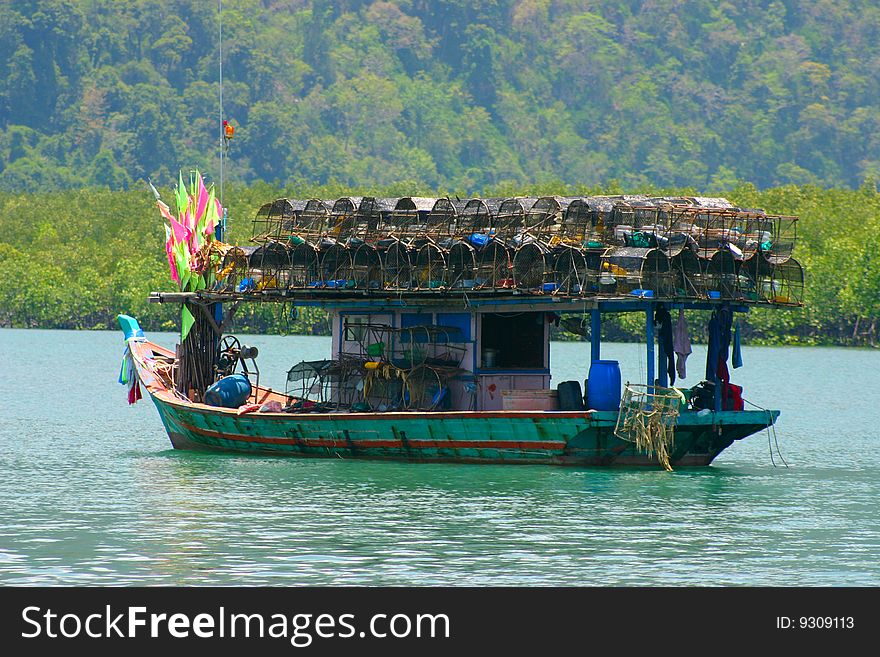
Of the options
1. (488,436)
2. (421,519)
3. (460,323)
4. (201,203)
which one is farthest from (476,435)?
(201,203)

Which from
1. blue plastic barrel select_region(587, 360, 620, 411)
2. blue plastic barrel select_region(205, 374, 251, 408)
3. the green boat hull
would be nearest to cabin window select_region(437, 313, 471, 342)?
the green boat hull

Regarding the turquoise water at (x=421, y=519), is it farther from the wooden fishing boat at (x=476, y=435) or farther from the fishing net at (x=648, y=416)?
the fishing net at (x=648, y=416)

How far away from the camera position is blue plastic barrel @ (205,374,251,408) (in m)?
31.9

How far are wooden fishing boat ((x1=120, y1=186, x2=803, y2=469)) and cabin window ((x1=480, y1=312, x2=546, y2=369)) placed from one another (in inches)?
0.9

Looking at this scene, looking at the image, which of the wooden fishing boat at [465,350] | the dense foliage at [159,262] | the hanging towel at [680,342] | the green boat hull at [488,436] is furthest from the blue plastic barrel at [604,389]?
the dense foliage at [159,262]

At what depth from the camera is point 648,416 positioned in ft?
91.1

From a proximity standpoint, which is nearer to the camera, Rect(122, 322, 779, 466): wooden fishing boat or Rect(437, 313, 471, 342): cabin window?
Rect(122, 322, 779, 466): wooden fishing boat

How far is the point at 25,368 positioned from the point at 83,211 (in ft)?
196

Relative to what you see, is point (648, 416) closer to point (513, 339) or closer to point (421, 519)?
point (513, 339)

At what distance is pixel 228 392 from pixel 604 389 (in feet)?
24.1

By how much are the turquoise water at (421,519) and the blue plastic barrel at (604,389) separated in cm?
117

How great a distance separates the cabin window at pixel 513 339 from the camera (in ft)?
98.0

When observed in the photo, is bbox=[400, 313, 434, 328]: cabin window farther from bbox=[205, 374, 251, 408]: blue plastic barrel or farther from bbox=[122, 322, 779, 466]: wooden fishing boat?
bbox=[205, 374, 251, 408]: blue plastic barrel
